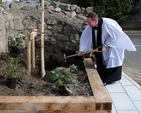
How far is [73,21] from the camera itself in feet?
23.3

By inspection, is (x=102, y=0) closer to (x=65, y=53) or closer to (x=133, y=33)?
(x=133, y=33)

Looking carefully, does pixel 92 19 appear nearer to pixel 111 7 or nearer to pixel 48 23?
pixel 48 23

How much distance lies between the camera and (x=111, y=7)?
14.0 meters

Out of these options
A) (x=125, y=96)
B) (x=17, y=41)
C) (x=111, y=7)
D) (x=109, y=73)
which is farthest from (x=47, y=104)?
(x=111, y=7)

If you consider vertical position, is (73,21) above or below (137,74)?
above

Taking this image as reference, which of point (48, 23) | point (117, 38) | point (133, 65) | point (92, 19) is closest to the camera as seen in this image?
point (92, 19)

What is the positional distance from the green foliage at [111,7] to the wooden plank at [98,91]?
27.8 feet

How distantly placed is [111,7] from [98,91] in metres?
10.2

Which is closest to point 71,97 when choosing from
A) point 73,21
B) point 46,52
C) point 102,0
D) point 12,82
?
point 12,82

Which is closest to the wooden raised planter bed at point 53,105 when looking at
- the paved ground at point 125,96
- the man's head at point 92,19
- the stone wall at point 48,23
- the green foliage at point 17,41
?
the paved ground at point 125,96

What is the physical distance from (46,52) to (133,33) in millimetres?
8008

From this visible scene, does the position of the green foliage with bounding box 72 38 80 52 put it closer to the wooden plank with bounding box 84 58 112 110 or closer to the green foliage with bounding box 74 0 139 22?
the wooden plank with bounding box 84 58 112 110

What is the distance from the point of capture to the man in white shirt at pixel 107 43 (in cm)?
572

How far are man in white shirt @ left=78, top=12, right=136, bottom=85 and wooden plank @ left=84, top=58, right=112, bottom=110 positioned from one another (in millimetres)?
516
